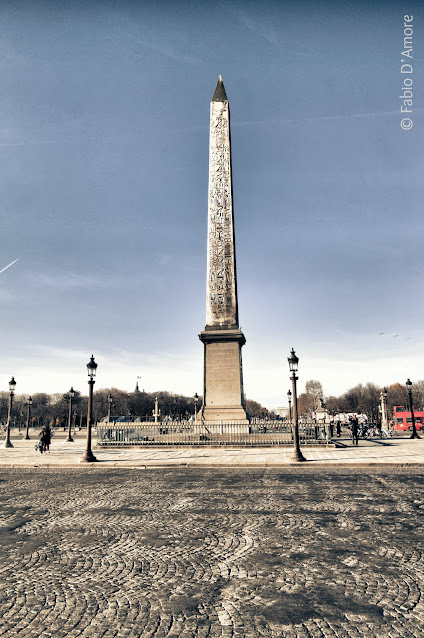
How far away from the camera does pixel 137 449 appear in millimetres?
21656

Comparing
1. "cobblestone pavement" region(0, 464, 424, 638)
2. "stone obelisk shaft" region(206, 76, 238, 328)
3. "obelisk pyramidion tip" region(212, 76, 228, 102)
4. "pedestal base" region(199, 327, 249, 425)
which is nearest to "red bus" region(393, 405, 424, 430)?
"pedestal base" region(199, 327, 249, 425)

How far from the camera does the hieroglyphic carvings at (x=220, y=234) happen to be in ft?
75.6

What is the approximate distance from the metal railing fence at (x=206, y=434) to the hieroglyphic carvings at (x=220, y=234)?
5653mm

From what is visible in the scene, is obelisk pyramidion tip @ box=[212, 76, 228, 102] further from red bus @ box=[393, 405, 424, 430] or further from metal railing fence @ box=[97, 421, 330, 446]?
red bus @ box=[393, 405, 424, 430]

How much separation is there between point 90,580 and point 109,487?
6.20 m

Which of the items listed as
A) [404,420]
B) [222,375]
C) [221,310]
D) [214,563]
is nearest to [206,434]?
[222,375]

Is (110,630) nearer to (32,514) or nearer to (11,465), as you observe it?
(32,514)

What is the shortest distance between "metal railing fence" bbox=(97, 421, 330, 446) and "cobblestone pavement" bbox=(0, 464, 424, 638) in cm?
1211

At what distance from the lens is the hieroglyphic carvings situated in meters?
23.0

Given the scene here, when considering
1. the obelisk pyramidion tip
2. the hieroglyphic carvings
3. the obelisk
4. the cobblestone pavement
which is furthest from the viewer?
the obelisk pyramidion tip

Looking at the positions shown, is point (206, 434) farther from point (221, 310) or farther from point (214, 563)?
point (214, 563)

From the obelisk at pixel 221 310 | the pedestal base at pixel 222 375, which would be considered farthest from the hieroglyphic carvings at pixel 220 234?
the pedestal base at pixel 222 375

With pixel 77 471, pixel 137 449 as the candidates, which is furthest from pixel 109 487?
pixel 137 449

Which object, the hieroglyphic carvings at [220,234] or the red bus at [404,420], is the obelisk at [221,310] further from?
the red bus at [404,420]
